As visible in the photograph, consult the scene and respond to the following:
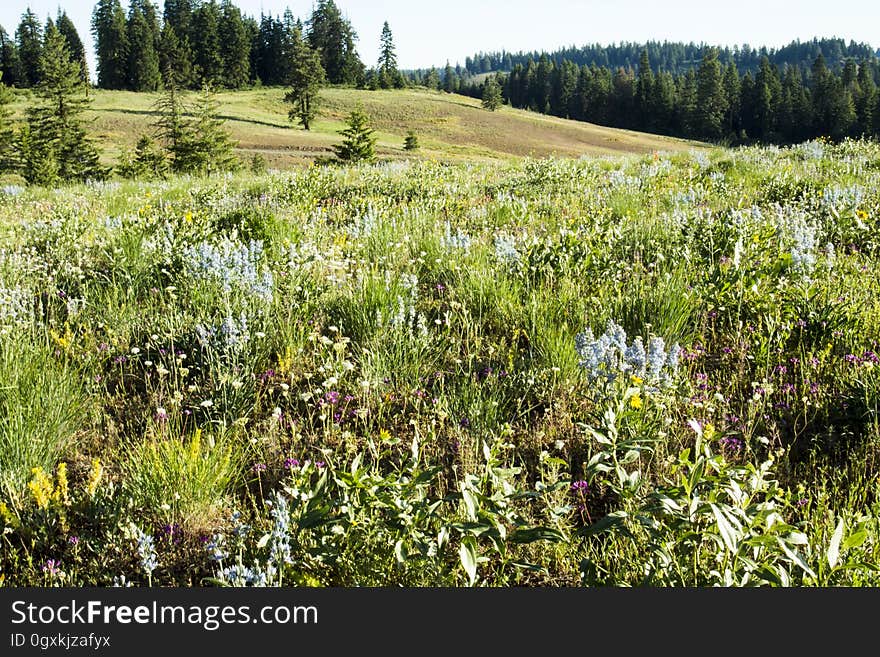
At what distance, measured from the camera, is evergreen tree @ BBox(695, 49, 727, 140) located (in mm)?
101700

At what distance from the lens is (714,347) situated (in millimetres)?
3793

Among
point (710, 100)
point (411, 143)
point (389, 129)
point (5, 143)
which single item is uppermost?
point (710, 100)

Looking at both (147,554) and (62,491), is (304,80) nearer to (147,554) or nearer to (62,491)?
(62,491)

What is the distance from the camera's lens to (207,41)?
347 feet

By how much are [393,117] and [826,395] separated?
83.6 m

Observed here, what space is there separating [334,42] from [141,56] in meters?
35.0

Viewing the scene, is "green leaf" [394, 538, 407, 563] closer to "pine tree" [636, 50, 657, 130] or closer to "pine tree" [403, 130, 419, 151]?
"pine tree" [403, 130, 419, 151]

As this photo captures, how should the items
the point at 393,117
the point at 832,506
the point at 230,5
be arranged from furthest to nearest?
the point at 230,5 → the point at 393,117 → the point at 832,506

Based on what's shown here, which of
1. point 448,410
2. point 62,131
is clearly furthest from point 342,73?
point 448,410

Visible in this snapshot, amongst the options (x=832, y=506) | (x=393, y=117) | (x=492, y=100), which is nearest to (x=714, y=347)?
(x=832, y=506)

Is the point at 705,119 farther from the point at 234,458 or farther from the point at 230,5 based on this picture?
the point at 234,458

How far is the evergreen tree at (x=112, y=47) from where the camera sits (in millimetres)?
100812

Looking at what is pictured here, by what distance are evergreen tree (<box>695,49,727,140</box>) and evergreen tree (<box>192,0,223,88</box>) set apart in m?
85.9

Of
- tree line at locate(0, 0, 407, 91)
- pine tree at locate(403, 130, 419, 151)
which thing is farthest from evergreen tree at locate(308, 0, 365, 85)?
pine tree at locate(403, 130, 419, 151)
